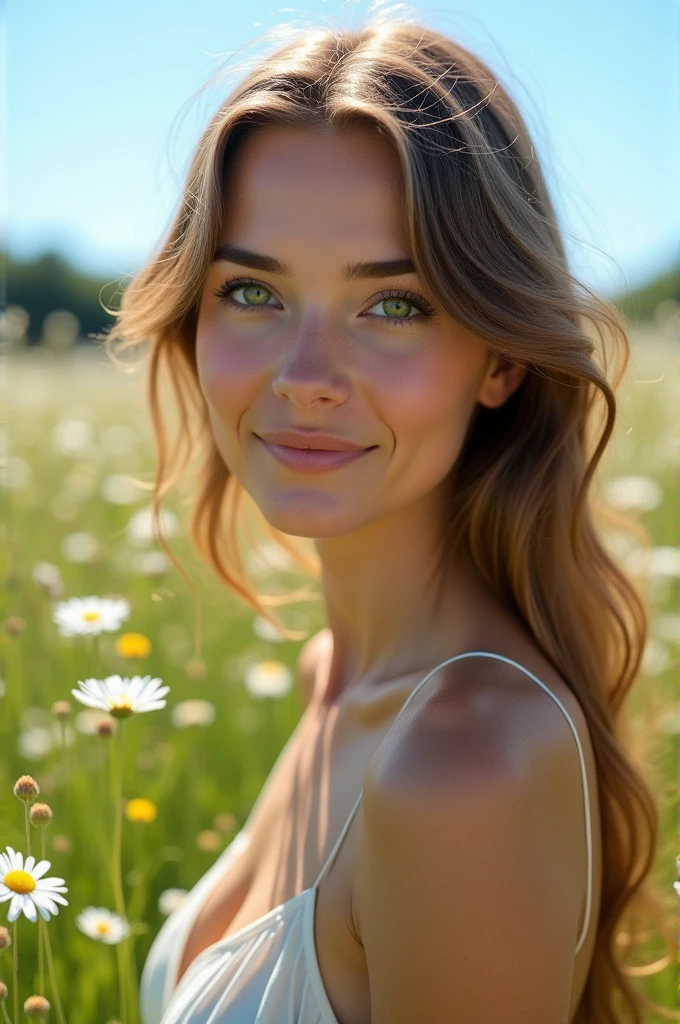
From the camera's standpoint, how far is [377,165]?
1.39m

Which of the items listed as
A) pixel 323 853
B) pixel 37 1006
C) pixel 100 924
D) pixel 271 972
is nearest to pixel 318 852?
pixel 323 853

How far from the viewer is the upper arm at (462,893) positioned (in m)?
1.10

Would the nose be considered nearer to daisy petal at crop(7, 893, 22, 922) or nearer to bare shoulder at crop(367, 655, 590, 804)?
bare shoulder at crop(367, 655, 590, 804)

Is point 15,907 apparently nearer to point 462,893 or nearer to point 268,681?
point 462,893

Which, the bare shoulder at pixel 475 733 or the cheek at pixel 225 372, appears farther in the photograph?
the cheek at pixel 225 372

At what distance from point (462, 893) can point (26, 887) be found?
46 centimetres

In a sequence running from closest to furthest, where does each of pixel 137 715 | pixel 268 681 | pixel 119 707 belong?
pixel 119 707 < pixel 137 715 < pixel 268 681

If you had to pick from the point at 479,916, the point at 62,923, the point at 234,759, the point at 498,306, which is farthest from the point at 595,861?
the point at 234,759

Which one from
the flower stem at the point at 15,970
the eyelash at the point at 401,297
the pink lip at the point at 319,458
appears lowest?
the flower stem at the point at 15,970

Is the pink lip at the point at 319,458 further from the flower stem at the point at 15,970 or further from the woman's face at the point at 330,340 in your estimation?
the flower stem at the point at 15,970

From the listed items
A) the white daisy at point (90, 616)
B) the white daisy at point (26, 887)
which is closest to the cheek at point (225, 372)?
the white daisy at point (90, 616)

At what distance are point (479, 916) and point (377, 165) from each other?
944 mm

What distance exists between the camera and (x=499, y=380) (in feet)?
5.33

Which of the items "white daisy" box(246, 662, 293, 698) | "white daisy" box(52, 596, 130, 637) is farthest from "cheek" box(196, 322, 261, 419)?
"white daisy" box(246, 662, 293, 698)
